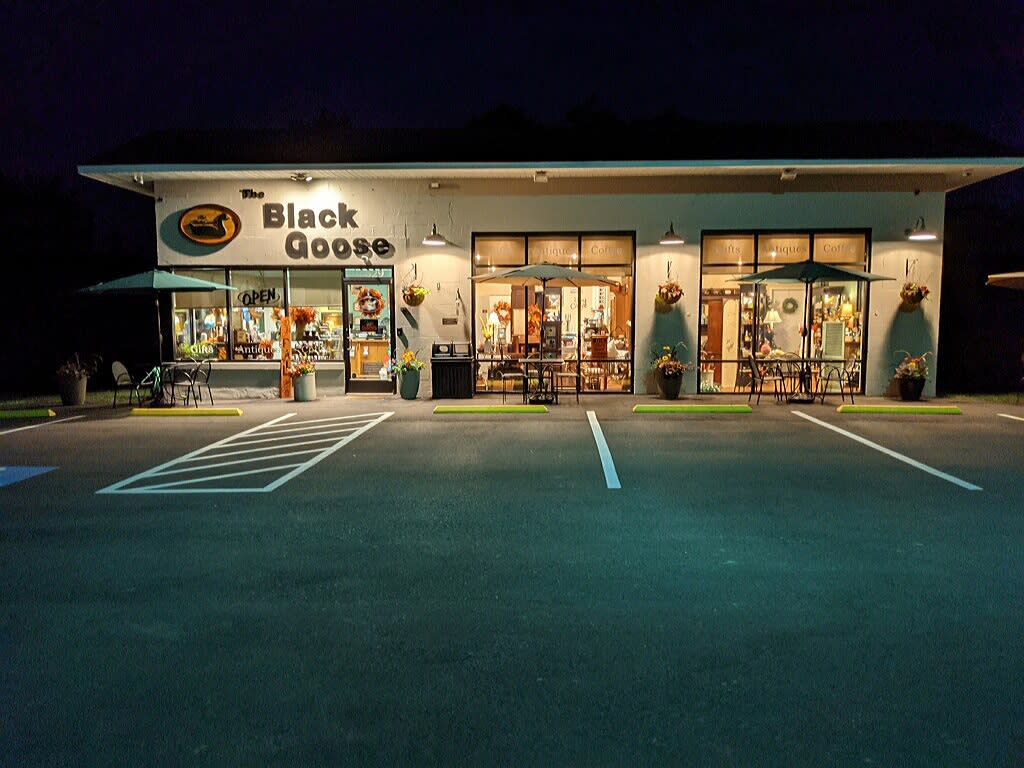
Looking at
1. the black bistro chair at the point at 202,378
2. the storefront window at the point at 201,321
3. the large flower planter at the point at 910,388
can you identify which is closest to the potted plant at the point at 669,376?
the large flower planter at the point at 910,388

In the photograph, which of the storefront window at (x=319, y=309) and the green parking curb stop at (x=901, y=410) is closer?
the green parking curb stop at (x=901, y=410)

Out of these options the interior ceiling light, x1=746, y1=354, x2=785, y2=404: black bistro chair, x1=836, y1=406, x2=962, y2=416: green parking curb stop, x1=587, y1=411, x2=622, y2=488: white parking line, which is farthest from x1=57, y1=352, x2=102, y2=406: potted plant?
the interior ceiling light

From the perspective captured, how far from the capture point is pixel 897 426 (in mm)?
11461

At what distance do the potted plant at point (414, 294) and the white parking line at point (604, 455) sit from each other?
197 inches

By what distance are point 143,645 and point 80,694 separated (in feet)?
1.67

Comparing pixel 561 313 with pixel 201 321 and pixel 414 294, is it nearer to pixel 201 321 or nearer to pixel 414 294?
pixel 414 294

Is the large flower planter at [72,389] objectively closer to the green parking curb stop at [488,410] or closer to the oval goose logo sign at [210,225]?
the oval goose logo sign at [210,225]

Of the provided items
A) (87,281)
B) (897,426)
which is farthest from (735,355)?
(87,281)

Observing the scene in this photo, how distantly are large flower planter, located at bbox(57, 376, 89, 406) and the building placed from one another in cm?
221

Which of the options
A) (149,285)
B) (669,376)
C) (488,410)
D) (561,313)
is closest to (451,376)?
(488,410)

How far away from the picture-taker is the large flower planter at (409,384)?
595 inches

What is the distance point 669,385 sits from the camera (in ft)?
47.8

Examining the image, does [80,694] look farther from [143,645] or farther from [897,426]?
[897,426]

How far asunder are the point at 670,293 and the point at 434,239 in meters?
5.11
